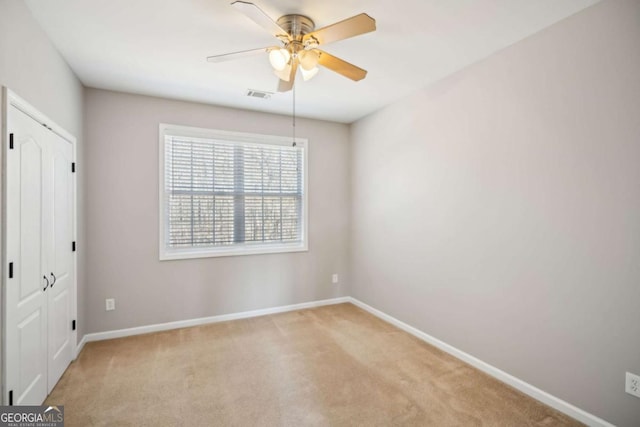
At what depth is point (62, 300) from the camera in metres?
2.61

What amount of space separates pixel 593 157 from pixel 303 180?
10.2 feet

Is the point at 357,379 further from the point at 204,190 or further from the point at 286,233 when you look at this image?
the point at 204,190

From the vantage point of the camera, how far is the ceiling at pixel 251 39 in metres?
1.96

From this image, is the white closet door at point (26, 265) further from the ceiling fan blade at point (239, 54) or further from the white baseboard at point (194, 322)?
the ceiling fan blade at point (239, 54)

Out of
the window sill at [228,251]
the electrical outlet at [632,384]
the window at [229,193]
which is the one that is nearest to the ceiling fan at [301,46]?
the window at [229,193]

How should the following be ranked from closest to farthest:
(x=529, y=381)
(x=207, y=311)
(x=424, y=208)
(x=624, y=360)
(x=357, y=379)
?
(x=624, y=360)
(x=529, y=381)
(x=357, y=379)
(x=424, y=208)
(x=207, y=311)

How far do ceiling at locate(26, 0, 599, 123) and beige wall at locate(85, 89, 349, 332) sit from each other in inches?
13.4

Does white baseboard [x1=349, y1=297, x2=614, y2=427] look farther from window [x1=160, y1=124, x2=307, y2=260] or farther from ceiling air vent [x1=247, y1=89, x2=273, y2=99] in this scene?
ceiling air vent [x1=247, y1=89, x2=273, y2=99]

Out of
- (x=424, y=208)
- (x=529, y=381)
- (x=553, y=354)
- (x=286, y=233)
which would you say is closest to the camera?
(x=553, y=354)

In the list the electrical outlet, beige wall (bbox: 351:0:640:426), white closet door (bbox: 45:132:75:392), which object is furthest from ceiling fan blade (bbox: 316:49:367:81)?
the electrical outlet

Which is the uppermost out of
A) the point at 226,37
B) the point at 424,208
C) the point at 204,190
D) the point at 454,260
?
the point at 226,37

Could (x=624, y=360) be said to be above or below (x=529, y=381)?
above

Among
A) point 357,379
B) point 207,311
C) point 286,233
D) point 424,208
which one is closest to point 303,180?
point 286,233

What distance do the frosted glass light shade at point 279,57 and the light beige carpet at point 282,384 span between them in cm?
237
